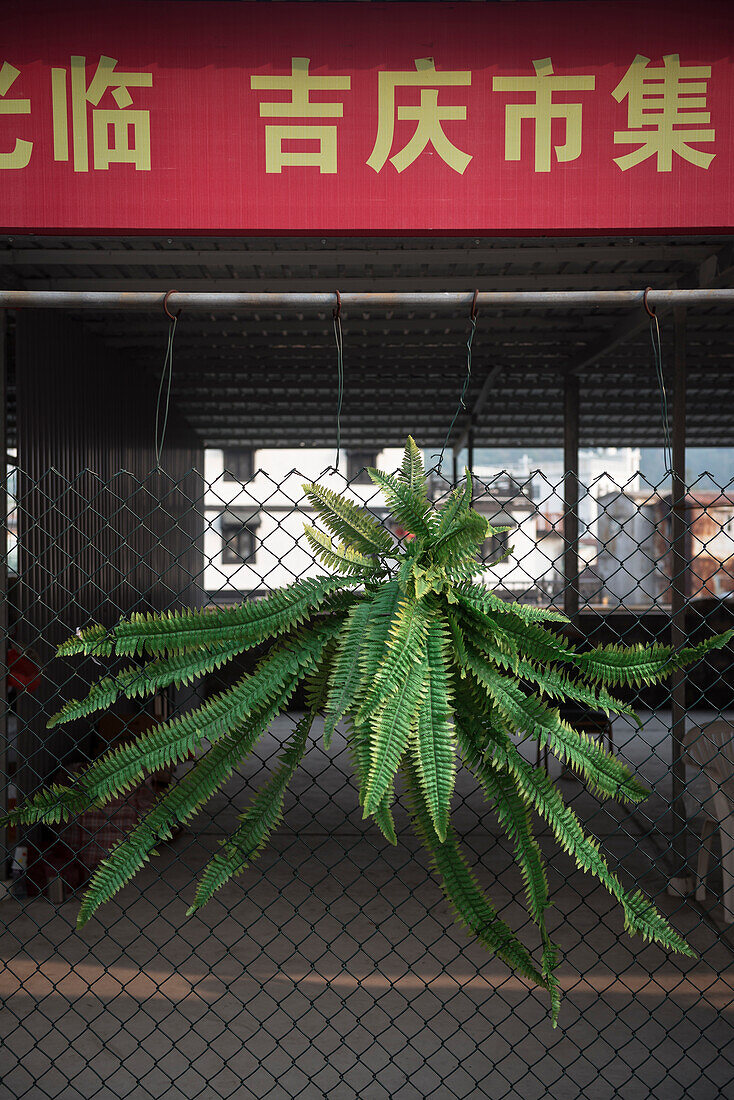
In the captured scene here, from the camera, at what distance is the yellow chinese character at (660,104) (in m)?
2.42

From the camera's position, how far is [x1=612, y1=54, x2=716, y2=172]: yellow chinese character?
242cm

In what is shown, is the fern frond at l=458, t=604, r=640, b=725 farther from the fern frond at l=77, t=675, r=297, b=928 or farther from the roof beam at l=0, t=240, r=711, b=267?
the roof beam at l=0, t=240, r=711, b=267

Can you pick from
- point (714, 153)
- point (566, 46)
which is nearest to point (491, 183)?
point (566, 46)

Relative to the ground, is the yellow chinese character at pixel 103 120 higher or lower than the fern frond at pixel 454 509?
higher

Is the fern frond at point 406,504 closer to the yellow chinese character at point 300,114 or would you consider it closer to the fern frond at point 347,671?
the fern frond at point 347,671

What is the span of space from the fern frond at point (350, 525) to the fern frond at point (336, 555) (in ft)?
0.08

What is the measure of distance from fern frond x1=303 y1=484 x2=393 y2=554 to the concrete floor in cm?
83

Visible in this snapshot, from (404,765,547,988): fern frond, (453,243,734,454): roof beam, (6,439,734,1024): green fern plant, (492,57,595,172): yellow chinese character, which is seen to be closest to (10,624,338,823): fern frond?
(6,439,734,1024): green fern plant

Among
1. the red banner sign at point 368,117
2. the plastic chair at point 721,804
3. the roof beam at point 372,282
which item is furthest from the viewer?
the roof beam at point 372,282

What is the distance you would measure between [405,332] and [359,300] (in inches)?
187

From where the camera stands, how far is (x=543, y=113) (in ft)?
7.95

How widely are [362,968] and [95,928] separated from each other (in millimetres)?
1328

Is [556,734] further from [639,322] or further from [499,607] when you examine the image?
[639,322]

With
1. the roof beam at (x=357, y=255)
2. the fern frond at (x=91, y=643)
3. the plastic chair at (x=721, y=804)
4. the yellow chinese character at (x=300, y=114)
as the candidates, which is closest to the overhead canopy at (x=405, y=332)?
the roof beam at (x=357, y=255)
